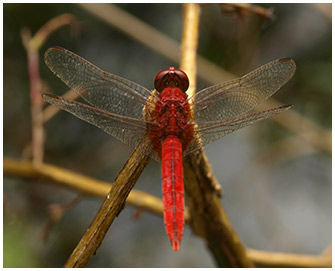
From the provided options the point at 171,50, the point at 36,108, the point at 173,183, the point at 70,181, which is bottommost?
the point at 173,183

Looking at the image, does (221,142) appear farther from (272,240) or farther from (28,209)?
(28,209)

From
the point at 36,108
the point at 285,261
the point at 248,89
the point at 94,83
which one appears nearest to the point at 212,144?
the point at 285,261

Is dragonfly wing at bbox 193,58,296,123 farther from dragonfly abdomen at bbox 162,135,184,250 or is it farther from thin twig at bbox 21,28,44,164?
thin twig at bbox 21,28,44,164

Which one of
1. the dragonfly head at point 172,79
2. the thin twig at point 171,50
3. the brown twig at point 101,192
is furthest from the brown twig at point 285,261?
the dragonfly head at point 172,79

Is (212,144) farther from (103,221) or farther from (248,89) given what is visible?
(103,221)

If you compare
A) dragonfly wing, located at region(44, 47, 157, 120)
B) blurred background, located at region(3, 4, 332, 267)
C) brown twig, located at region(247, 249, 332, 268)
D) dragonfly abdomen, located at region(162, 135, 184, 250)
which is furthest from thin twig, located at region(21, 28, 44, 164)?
brown twig, located at region(247, 249, 332, 268)
